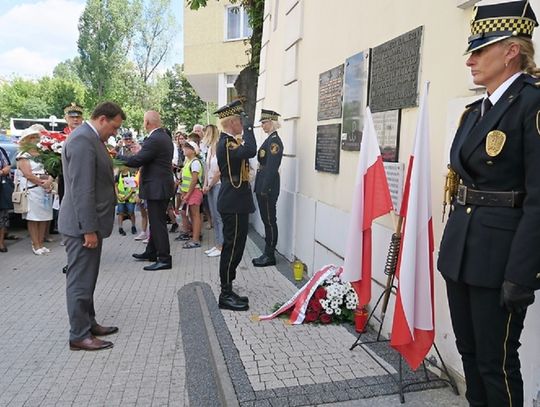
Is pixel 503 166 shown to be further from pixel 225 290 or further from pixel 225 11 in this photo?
pixel 225 11

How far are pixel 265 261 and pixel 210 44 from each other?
1398cm

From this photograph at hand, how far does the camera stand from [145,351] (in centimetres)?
390

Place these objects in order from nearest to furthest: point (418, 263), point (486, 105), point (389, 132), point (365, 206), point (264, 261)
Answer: point (486, 105) → point (418, 263) → point (365, 206) → point (389, 132) → point (264, 261)

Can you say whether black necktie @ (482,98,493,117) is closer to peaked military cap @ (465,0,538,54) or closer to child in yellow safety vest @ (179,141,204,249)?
peaked military cap @ (465,0,538,54)

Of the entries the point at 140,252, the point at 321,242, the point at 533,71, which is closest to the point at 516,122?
the point at 533,71

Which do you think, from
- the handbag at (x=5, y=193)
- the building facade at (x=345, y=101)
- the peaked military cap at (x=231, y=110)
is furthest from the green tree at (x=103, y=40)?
the peaked military cap at (x=231, y=110)

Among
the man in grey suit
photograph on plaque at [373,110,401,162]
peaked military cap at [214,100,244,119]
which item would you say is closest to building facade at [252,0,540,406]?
photograph on plaque at [373,110,401,162]

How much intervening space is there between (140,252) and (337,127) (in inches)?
159

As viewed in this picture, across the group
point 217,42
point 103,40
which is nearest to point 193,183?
point 217,42

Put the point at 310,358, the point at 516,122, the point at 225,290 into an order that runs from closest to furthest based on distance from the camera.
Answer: the point at 516,122, the point at 310,358, the point at 225,290

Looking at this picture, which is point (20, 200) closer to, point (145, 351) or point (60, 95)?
point (145, 351)

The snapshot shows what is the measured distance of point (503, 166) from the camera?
2.04m

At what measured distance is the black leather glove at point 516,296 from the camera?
192 cm

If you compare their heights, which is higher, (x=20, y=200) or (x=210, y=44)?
(x=210, y=44)
